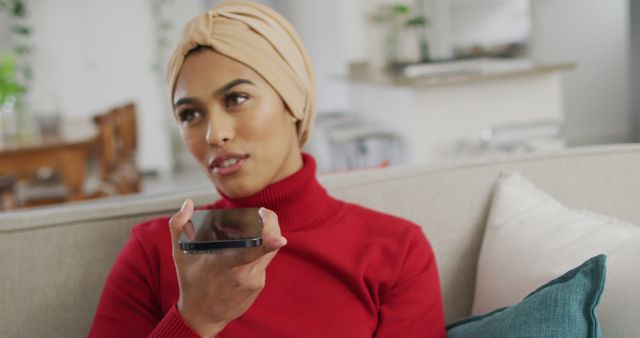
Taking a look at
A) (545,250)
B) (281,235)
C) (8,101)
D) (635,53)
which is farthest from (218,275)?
(635,53)

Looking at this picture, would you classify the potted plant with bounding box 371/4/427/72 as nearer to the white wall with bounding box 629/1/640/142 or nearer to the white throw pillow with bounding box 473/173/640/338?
the white wall with bounding box 629/1/640/142

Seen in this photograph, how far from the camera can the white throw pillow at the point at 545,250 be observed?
970mm

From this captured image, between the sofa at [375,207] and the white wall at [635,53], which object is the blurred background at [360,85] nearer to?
the white wall at [635,53]

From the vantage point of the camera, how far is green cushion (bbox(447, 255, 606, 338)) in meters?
0.89

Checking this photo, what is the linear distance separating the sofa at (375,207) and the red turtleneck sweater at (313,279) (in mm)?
166

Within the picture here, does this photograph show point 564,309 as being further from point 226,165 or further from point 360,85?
point 360,85

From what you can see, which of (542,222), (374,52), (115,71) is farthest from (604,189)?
(115,71)

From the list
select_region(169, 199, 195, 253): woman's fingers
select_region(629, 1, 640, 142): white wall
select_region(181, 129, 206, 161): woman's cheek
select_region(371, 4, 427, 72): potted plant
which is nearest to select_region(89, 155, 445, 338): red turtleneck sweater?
select_region(181, 129, 206, 161): woman's cheek

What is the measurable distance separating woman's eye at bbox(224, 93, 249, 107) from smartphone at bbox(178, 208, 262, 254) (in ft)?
0.48

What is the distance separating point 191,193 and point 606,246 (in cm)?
71

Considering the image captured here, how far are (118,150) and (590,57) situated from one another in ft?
15.8

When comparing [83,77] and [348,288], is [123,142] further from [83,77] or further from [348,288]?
[83,77]

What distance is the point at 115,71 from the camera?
7512 millimetres

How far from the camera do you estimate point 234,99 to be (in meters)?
1.08
